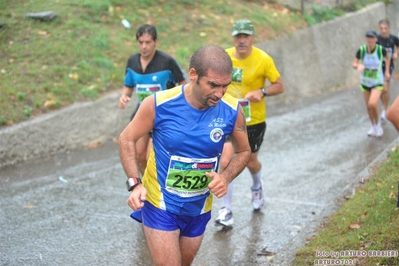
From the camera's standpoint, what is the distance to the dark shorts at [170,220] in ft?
14.3

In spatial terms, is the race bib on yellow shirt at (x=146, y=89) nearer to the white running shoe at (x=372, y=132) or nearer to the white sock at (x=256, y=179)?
the white sock at (x=256, y=179)

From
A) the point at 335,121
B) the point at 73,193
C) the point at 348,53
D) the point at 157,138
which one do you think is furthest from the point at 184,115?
the point at 348,53

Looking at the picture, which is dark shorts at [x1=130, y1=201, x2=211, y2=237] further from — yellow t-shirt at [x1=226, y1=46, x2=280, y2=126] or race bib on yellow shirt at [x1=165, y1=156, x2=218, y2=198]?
yellow t-shirt at [x1=226, y1=46, x2=280, y2=126]

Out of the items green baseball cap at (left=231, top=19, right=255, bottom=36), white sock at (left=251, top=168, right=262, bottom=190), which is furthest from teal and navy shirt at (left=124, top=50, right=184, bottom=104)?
white sock at (left=251, top=168, right=262, bottom=190)

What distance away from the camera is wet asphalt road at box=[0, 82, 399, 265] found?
6188 mm

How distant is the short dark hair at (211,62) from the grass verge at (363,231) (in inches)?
79.9

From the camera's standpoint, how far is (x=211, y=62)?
4152mm

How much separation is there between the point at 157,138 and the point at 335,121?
898 cm

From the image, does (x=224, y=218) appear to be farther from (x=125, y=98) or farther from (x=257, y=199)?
(x=125, y=98)

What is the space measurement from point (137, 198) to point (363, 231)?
248 centimetres

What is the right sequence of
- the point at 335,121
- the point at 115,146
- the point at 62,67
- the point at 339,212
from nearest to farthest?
the point at 339,212, the point at 115,146, the point at 62,67, the point at 335,121

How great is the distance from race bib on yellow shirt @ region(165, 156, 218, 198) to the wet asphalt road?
154 cm

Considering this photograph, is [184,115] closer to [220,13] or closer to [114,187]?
[114,187]

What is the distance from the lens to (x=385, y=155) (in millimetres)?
8984
